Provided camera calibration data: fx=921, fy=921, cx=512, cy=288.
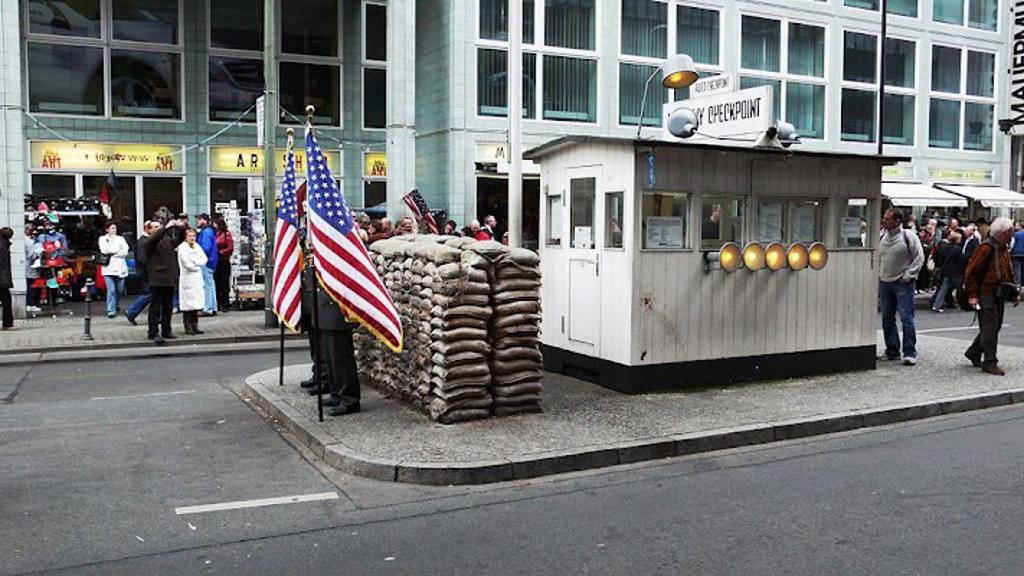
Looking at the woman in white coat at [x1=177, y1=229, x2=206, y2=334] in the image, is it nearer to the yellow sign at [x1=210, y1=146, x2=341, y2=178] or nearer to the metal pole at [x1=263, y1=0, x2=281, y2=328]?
the metal pole at [x1=263, y1=0, x2=281, y2=328]

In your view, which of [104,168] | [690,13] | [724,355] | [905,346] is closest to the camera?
[724,355]

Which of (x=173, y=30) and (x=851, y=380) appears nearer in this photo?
(x=851, y=380)

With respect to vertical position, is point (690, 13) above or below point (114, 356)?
above

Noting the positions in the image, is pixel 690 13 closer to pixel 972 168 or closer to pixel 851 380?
pixel 972 168

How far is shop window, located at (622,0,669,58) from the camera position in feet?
83.3

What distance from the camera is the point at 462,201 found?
2342cm

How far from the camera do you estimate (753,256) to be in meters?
10.1

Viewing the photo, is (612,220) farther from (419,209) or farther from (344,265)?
(419,209)

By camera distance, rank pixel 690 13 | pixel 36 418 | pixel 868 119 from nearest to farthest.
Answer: pixel 36 418
pixel 690 13
pixel 868 119

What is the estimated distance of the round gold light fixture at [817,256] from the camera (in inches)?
416

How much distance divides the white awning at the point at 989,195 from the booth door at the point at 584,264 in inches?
878

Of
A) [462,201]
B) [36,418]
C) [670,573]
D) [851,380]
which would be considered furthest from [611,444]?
[462,201]

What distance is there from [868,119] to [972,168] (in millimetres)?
5499

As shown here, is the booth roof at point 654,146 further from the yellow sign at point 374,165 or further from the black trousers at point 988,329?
the yellow sign at point 374,165
